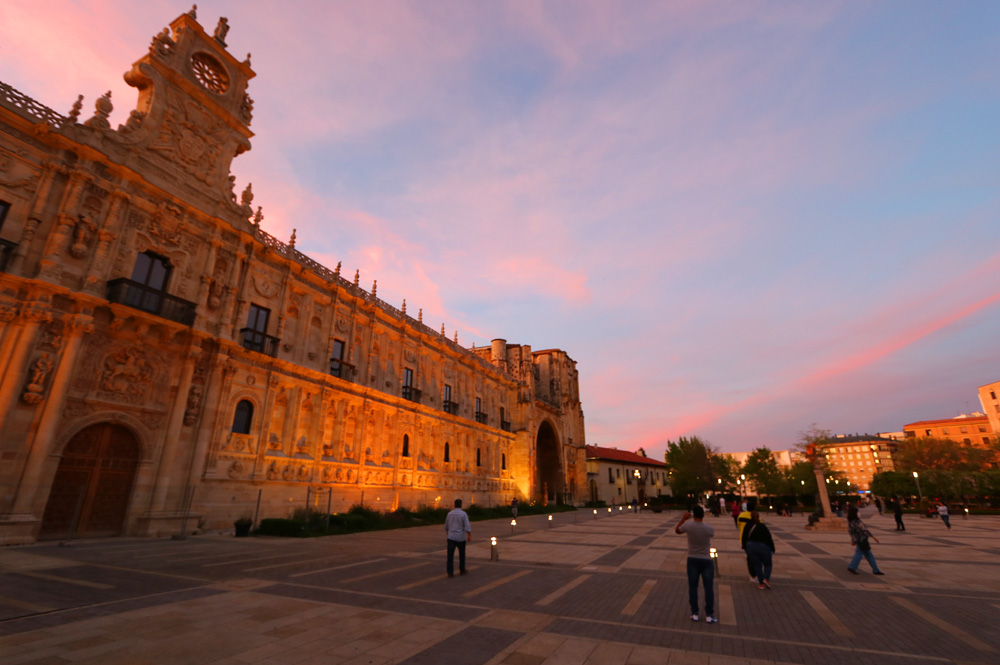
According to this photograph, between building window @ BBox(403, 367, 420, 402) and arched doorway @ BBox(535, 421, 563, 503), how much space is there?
26.9 metres

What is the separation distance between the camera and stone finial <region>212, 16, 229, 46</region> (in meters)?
22.8

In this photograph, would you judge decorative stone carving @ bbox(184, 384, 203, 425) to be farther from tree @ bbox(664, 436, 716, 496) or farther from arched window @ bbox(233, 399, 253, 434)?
tree @ bbox(664, 436, 716, 496)

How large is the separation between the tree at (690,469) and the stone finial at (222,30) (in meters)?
60.3

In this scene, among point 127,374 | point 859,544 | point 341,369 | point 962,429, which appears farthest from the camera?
point 962,429

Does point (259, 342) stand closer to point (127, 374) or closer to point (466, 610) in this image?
point (127, 374)

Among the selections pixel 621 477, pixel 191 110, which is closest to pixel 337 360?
pixel 191 110

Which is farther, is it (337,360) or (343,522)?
(337,360)

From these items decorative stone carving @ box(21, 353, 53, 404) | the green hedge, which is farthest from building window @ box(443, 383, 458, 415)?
decorative stone carving @ box(21, 353, 53, 404)

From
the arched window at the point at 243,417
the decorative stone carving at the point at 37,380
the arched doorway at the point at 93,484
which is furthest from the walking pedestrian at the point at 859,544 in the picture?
the decorative stone carving at the point at 37,380

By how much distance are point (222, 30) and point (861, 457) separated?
167 metres

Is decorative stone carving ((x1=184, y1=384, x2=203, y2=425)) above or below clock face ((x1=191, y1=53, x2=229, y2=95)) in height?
below

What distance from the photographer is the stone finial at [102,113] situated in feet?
54.7

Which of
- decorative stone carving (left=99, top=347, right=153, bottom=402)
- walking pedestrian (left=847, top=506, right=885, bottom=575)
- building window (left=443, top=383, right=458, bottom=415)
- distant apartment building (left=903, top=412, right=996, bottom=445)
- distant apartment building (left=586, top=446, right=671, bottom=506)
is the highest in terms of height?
distant apartment building (left=903, top=412, right=996, bottom=445)

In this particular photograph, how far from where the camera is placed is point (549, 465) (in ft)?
195
